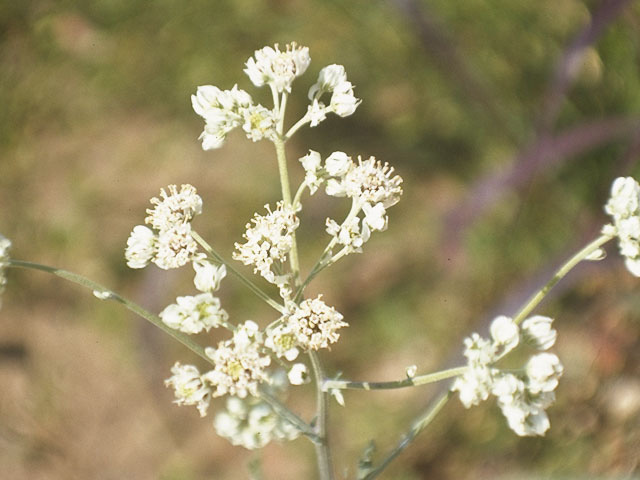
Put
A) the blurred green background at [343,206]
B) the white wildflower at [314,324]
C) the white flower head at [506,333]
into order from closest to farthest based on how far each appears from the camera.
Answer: the white wildflower at [314,324] → the white flower head at [506,333] → the blurred green background at [343,206]

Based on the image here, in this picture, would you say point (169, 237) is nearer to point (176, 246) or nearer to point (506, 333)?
point (176, 246)

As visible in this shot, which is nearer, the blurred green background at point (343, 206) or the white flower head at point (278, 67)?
the white flower head at point (278, 67)

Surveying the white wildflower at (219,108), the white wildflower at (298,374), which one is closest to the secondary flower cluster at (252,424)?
the white wildflower at (298,374)

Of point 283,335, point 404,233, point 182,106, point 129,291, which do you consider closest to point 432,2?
point 404,233

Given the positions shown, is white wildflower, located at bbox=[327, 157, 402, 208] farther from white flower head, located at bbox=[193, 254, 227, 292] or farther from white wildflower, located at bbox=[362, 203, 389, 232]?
white flower head, located at bbox=[193, 254, 227, 292]

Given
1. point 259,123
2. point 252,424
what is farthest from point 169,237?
point 252,424

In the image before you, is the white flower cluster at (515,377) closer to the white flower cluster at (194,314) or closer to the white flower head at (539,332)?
the white flower head at (539,332)

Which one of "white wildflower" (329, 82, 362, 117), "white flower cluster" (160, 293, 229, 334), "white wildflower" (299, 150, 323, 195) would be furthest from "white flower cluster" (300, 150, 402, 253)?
"white flower cluster" (160, 293, 229, 334)

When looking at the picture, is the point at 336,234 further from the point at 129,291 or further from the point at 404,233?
the point at 129,291
